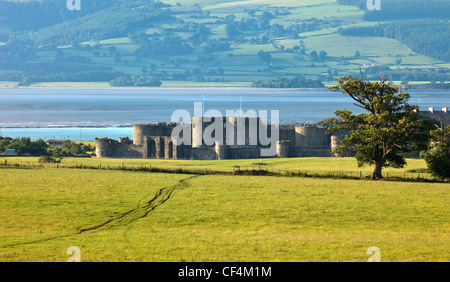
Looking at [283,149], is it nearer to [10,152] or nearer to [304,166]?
[304,166]

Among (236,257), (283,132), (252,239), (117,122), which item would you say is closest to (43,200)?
(252,239)

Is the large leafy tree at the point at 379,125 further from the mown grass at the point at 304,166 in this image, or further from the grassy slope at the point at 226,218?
the mown grass at the point at 304,166

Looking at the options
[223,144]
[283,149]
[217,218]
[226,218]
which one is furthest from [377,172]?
[223,144]

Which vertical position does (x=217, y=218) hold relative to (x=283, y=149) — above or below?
below

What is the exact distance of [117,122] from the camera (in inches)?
7003

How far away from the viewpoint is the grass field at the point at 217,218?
83.9 ft

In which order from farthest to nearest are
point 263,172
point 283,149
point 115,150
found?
point 115,150 < point 283,149 < point 263,172

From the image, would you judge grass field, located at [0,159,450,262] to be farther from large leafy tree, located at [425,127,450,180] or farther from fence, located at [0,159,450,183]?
fence, located at [0,159,450,183]

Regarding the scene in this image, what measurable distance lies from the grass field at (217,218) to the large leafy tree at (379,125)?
2361mm

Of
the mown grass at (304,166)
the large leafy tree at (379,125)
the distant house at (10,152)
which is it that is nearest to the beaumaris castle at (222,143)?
the mown grass at (304,166)

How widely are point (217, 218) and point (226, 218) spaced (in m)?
0.40

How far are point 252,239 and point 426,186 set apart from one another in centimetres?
1956

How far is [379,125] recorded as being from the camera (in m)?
47.7
